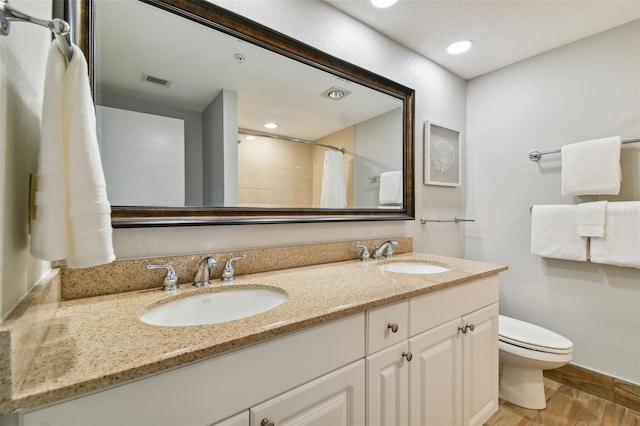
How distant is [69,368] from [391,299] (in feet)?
2.70

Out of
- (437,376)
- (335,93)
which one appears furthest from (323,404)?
(335,93)

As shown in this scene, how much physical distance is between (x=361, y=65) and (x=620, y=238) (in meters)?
1.72

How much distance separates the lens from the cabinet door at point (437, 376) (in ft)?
3.49

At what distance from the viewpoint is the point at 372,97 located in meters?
1.70

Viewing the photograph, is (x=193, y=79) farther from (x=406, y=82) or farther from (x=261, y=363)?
(x=406, y=82)

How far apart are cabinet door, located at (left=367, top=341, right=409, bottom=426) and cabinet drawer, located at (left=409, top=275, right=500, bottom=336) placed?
0.12 metres

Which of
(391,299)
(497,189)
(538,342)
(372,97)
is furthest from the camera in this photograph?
(497,189)

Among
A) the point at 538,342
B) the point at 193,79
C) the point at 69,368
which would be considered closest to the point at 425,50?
the point at 193,79

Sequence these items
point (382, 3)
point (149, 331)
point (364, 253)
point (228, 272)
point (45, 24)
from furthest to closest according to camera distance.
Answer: point (364, 253), point (382, 3), point (228, 272), point (149, 331), point (45, 24)

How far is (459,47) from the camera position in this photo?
1866 mm

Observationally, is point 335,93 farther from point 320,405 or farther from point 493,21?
point 320,405

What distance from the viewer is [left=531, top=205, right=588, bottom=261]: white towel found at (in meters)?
1.70

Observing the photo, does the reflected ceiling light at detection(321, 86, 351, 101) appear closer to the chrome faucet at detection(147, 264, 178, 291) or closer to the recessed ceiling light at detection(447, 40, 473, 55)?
the recessed ceiling light at detection(447, 40, 473, 55)

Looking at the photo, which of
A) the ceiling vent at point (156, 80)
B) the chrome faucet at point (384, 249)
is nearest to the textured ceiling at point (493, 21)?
the ceiling vent at point (156, 80)
